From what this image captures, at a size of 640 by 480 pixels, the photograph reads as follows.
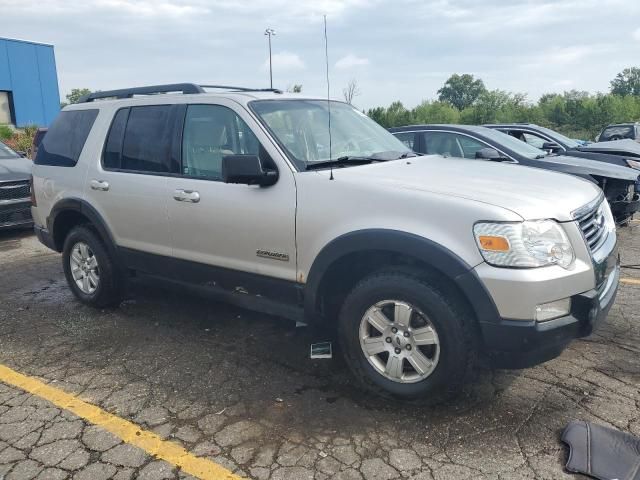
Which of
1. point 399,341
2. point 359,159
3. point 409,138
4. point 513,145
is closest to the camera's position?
point 399,341

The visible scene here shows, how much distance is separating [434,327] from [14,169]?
26.2 feet

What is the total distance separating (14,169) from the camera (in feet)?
28.3

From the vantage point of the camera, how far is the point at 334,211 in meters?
3.26

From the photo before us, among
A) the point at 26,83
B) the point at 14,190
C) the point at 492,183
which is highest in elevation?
the point at 26,83

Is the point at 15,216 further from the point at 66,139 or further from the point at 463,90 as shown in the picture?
the point at 463,90

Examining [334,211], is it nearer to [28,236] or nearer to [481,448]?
[481,448]

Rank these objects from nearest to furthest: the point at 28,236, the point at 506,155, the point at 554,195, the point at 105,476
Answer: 1. the point at 105,476
2. the point at 554,195
3. the point at 506,155
4. the point at 28,236

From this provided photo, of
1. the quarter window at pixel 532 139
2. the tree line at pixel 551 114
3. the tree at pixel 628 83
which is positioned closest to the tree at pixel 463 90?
the tree at pixel 628 83

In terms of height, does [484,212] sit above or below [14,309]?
above

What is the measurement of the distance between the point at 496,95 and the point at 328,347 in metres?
69.4

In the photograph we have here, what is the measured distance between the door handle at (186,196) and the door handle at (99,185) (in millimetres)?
888

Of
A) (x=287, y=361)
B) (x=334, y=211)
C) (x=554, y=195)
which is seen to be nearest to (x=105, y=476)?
(x=287, y=361)

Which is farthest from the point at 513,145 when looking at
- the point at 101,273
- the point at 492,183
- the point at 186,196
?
the point at 101,273

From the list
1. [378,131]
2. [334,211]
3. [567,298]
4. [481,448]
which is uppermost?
[378,131]
